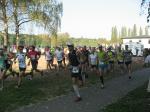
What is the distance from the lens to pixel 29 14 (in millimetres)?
44969

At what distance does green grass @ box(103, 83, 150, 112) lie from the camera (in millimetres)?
12430

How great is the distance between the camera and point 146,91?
675 inches

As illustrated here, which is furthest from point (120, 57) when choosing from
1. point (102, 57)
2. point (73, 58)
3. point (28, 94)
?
point (73, 58)

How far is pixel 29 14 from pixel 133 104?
108ft

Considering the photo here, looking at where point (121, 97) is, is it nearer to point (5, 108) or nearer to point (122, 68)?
point (5, 108)

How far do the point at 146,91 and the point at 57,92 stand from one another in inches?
144

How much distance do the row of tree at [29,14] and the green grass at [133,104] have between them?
1035 inches

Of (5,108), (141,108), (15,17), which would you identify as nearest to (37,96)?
(5,108)

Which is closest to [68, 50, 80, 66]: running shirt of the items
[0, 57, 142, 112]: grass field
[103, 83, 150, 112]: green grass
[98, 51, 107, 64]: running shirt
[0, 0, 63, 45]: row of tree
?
[0, 57, 142, 112]: grass field

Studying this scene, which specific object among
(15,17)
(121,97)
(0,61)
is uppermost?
(15,17)

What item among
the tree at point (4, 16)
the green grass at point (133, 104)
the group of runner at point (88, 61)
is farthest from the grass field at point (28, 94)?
the tree at point (4, 16)

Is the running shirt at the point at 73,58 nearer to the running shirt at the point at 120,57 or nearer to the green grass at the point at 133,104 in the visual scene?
the green grass at the point at 133,104

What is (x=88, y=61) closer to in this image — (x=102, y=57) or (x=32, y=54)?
(x=32, y=54)

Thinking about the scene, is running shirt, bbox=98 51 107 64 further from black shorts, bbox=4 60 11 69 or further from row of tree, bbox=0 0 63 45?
row of tree, bbox=0 0 63 45
